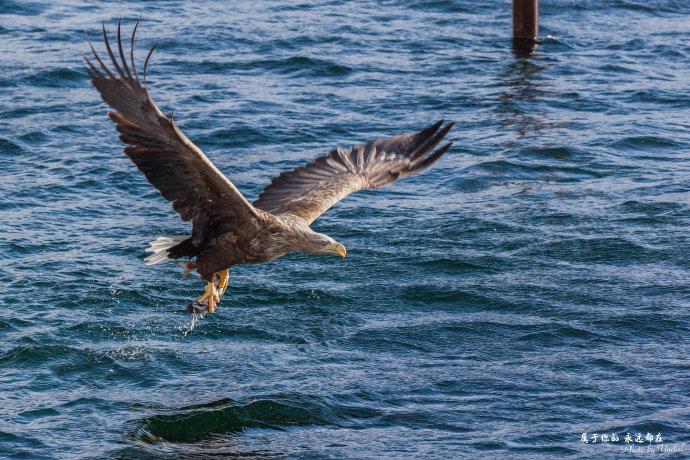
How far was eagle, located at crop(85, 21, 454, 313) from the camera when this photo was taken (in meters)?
7.49

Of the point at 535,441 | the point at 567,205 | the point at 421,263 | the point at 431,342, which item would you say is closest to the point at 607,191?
the point at 567,205

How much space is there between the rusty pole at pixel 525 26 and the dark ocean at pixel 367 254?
0.74ft

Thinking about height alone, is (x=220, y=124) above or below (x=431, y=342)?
above

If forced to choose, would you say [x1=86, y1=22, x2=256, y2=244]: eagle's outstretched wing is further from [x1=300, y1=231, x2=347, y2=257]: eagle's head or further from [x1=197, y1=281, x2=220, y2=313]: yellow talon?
[x1=197, y1=281, x2=220, y2=313]: yellow talon

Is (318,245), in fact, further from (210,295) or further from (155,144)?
(155,144)

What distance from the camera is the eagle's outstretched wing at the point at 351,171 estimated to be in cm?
965

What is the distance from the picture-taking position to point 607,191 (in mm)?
13562

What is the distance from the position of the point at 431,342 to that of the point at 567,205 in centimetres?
351

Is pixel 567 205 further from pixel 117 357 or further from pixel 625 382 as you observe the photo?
pixel 117 357

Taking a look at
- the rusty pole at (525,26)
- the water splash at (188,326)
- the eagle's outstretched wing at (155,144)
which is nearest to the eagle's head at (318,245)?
the eagle's outstretched wing at (155,144)

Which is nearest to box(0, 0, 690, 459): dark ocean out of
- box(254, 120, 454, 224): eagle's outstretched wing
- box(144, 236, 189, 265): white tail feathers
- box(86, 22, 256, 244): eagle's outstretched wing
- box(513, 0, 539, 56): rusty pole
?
box(513, 0, 539, 56): rusty pole

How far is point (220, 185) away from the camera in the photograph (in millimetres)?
7836

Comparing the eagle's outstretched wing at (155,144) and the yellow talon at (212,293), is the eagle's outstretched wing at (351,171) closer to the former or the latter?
the yellow talon at (212,293)

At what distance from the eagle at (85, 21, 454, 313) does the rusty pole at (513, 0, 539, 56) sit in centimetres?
744
